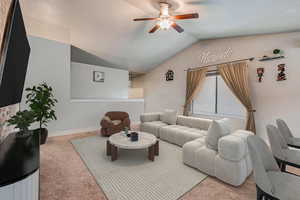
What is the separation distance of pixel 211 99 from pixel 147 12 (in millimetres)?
3231

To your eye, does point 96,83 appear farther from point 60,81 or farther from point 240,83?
point 240,83

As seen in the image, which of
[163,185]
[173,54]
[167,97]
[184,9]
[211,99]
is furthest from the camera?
[167,97]

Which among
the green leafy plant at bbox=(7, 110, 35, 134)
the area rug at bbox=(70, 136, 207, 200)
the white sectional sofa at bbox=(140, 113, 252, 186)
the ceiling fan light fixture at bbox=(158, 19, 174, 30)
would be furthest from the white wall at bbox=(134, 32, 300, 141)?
the green leafy plant at bbox=(7, 110, 35, 134)

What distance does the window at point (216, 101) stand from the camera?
3996 mm

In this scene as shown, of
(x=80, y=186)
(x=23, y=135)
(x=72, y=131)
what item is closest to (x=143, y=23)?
(x=23, y=135)

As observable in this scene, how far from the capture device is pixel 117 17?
3.27 meters

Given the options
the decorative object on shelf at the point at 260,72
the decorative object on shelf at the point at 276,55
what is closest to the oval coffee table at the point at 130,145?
the decorative object on shelf at the point at 260,72

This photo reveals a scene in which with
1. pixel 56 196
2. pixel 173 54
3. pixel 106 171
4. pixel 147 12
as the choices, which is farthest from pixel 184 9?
pixel 56 196

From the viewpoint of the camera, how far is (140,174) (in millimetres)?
→ 2160

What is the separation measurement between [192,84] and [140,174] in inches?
140

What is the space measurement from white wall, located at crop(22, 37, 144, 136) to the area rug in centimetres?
150

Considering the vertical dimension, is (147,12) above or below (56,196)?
above

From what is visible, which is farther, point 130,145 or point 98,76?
point 98,76

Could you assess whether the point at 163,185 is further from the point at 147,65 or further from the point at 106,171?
the point at 147,65
